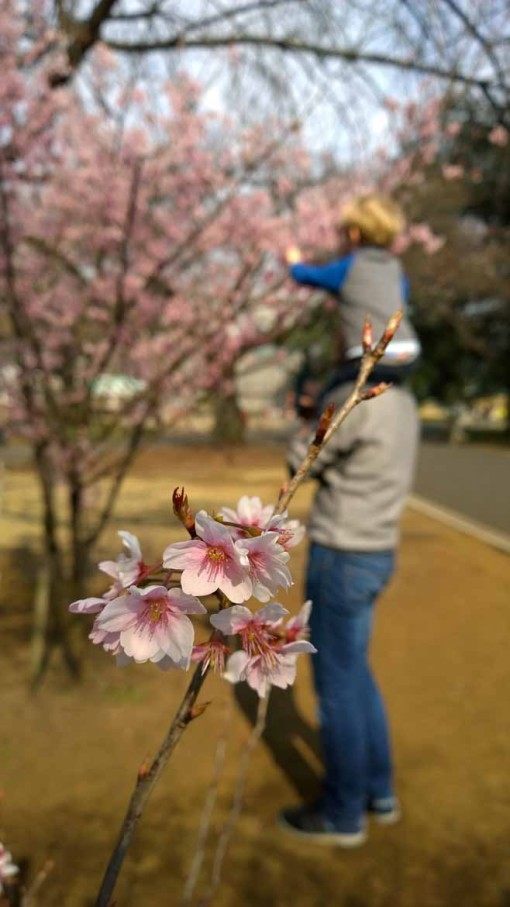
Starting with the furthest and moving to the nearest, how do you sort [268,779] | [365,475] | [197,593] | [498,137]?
[498,137] → [268,779] → [365,475] → [197,593]

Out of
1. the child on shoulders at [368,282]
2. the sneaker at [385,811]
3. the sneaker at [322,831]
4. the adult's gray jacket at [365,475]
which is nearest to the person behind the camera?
the child on shoulders at [368,282]

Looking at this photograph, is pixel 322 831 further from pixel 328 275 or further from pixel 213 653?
pixel 213 653

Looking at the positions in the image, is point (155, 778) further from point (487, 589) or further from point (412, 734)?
point (487, 589)

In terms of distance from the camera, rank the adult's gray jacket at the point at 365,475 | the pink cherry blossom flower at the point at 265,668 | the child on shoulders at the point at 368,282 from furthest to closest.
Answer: the adult's gray jacket at the point at 365,475, the child on shoulders at the point at 368,282, the pink cherry blossom flower at the point at 265,668

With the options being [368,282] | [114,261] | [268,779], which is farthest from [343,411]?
[114,261]

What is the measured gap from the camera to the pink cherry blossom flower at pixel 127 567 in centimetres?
63

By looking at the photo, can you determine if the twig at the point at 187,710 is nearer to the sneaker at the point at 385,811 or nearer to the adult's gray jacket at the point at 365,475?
the adult's gray jacket at the point at 365,475

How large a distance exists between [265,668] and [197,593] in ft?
0.54

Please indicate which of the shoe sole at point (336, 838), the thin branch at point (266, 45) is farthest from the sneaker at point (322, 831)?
the thin branch at point (266, 45)

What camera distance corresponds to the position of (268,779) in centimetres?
306

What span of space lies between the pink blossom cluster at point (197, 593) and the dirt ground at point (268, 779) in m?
0.66

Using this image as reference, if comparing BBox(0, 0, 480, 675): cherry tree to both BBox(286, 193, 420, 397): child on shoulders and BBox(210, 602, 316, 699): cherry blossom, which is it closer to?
BBox(286, 193, 420, 397): child on shoulders

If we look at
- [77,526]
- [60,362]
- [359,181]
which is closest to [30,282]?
[60,362]

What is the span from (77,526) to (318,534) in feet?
6.33
